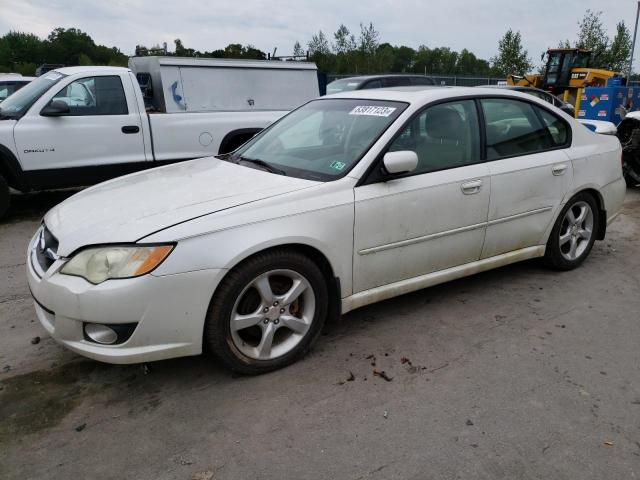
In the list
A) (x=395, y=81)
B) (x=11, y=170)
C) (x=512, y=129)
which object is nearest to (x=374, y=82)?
(x=395, y=81)

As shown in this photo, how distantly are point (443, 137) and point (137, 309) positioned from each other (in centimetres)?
231

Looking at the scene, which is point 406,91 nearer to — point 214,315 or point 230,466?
point 214,315

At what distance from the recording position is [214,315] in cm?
273

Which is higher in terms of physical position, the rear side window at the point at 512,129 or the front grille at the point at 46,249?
the rear side window at the point at 512,129

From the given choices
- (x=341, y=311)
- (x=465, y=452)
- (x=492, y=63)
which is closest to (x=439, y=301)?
(x=341, y=311)

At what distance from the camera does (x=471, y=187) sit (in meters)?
3.61

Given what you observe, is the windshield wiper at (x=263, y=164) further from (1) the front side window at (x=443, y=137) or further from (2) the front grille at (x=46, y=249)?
(2) the front grille at (x=46, y=249)

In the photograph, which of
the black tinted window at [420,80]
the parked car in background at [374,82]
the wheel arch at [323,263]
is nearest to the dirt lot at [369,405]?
the wheel arch at [323,263]

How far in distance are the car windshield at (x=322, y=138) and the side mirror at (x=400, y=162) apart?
7.9 inches

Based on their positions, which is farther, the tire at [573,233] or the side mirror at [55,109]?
the side mirror at [55,109]

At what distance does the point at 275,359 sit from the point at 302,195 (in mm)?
954

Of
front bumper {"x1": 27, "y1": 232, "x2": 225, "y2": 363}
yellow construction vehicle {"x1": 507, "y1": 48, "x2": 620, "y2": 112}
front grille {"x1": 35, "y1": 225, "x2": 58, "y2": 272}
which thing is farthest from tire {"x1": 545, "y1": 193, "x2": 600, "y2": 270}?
yellow construction vehicle {"x1": 507, "y1": 48, "x2": 620, "y2": 112}

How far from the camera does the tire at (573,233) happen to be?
14.3 ft

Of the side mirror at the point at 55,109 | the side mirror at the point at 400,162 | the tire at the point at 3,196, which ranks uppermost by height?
the side mirror at the point at 55,109
